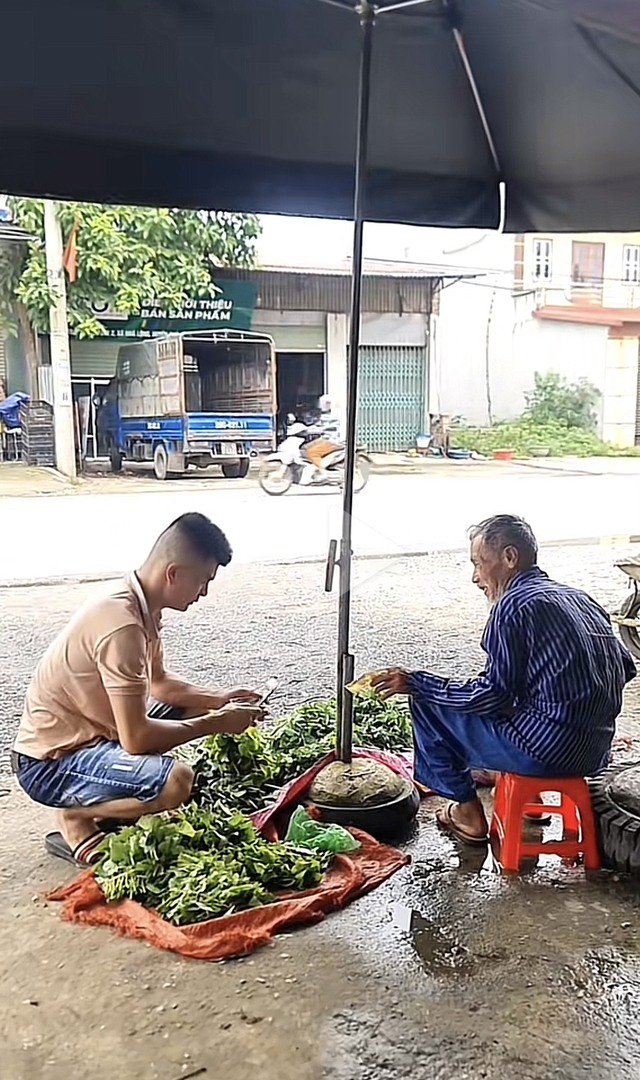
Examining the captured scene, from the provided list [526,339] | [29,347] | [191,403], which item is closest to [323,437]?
[191,403]

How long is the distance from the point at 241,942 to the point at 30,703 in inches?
33.5

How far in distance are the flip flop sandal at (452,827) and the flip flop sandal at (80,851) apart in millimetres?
955

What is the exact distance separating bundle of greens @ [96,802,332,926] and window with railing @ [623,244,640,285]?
1828cm

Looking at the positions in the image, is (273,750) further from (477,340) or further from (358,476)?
(477,340)

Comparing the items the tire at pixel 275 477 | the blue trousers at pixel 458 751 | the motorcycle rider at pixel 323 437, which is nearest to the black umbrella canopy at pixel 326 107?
the blue trousers at pixel 458 751

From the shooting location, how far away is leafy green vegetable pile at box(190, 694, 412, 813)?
289 cm

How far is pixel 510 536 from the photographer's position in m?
2.51

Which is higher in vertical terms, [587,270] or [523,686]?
[587,270]

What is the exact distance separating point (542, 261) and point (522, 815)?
55.6 feet

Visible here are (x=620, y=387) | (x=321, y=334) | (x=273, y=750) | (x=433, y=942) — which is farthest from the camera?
(x=620, y=387)

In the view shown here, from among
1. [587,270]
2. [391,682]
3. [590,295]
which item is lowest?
[391,682]

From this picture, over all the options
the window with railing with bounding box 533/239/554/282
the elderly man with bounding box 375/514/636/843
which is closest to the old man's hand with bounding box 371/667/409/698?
the elderly man with bounding box 375/514/636/843

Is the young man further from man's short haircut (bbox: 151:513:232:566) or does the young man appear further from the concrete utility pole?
the concrete utility pole

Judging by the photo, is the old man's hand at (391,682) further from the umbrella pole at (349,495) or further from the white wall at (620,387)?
the white wall at (620,387)
